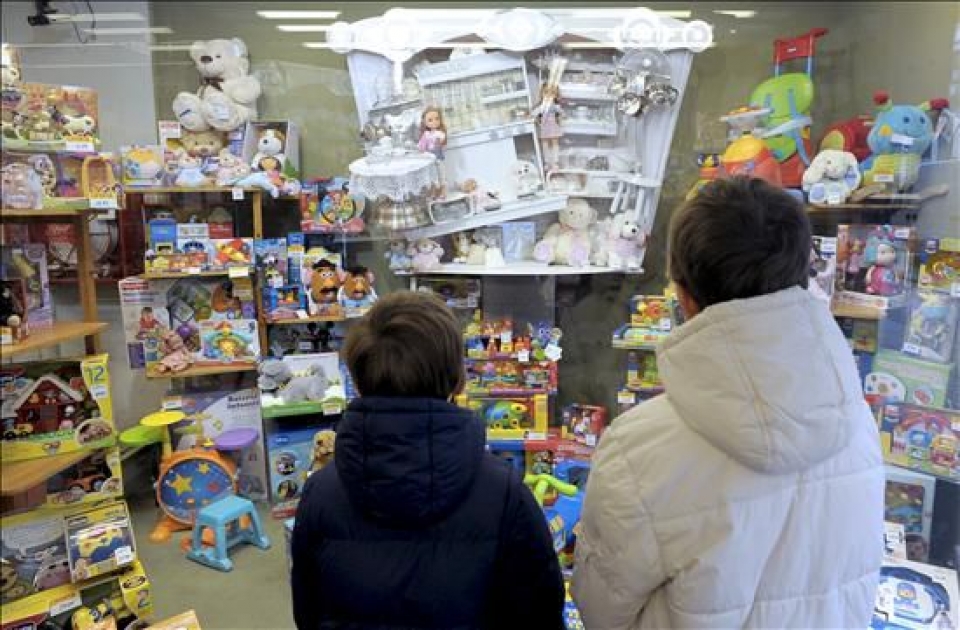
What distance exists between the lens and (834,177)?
290 cm

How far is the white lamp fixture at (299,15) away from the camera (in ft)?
11.2

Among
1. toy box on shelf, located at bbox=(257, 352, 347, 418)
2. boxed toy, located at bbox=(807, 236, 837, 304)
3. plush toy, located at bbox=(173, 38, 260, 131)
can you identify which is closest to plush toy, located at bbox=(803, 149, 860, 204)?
boxed toy, located at bbox=(807, 236, 837, 304)

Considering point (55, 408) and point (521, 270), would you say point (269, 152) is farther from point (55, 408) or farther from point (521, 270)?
point (55, 408)

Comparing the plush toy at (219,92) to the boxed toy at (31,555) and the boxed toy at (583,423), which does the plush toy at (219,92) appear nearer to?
the boxed toy at (31,555)

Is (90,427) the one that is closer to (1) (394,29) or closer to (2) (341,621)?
(2) (341,621)

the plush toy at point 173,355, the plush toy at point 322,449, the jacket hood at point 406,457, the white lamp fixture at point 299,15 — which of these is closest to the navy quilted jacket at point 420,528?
the jacket hood at point 406,457

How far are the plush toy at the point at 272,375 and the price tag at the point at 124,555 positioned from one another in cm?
119

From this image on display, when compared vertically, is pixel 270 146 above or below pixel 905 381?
above

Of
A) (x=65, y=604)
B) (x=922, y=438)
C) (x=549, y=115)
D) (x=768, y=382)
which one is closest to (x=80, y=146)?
(x=65, y=604)

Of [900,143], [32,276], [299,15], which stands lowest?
[32,276]

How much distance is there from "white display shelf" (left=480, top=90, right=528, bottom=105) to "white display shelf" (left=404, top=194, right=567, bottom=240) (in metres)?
0.49

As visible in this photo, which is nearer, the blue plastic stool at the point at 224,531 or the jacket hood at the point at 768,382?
the jacket hood at the point at 768,382

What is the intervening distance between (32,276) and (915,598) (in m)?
2.84

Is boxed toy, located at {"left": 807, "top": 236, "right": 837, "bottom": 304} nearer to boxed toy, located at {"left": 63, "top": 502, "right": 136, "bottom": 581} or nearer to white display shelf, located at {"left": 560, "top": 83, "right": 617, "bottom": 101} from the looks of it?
white display shelf, located at {"left": 560, "top": 83, "right": 617, "bottom": 101}
